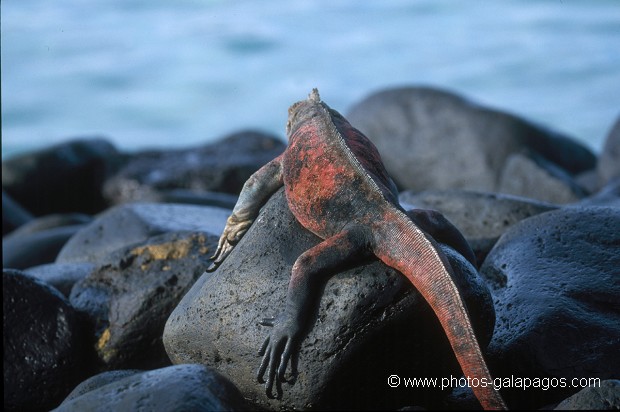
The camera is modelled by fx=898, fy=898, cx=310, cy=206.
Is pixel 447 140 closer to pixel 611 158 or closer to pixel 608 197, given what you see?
pixel 611 158

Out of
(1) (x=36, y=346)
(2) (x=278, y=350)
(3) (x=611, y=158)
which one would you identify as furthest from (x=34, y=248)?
(3) (x=611, y=158)

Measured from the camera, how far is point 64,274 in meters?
6.43

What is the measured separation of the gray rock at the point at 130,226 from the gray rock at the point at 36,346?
1518 millimetres

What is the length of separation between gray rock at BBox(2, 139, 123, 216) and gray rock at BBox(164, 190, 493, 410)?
7474mm

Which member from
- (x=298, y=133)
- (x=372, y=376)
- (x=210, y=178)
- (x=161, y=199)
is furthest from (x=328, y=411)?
(x=210, y=178)

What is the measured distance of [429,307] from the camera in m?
4.16

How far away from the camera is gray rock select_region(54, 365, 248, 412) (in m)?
3.66

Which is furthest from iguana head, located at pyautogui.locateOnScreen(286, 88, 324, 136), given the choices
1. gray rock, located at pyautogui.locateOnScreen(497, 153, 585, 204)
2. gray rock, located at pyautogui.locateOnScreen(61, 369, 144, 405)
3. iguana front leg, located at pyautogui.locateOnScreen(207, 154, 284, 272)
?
gray rock, located at pyautogui.locateOnScreen(497, 153, 585, 204)

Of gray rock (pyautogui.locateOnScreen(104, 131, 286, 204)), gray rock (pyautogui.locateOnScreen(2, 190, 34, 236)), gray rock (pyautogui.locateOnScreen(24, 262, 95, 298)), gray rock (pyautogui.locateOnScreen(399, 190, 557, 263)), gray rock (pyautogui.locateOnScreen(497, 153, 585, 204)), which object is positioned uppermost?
gray rock (pyautogui.locateOnScreen(399, 190, 557, 263))

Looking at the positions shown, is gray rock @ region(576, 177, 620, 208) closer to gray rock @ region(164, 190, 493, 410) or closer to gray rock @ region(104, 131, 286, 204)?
gray rock @ region(164, 190, 493, 410)

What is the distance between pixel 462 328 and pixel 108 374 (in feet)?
6.51

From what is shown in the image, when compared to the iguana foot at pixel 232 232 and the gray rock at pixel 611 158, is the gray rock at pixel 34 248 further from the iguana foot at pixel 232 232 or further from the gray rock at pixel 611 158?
the gray rock at pixel 611 158

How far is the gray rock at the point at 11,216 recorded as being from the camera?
34.4 ft

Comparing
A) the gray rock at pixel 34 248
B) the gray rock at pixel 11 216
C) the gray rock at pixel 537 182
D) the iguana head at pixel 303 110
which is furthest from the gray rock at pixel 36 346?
the gray rock at pixel 537 182
